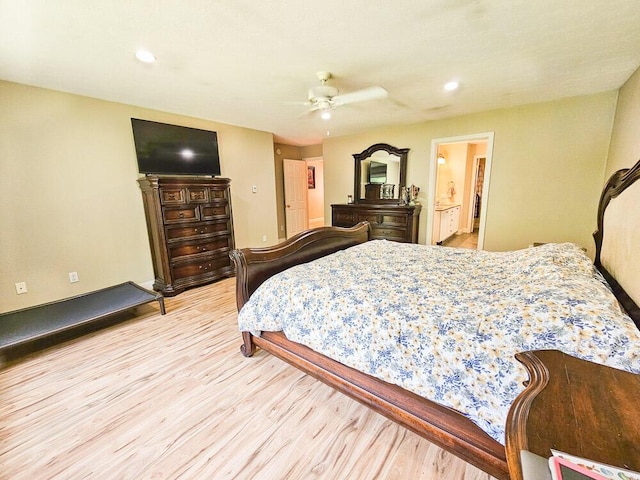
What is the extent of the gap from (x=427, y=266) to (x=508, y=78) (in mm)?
2260

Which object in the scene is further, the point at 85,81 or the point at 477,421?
the point at 85,81

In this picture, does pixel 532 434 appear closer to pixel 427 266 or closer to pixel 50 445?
pixel 427 266

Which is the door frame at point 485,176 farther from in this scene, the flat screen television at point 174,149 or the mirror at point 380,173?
the flat screen television at point 174,149

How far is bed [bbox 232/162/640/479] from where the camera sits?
1058 millimetres

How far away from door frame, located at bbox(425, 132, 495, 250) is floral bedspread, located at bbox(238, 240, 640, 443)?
232 cm

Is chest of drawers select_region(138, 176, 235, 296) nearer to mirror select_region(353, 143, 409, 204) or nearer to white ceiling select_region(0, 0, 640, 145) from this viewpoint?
white ceiling select_region(0, 0, 640, 145)

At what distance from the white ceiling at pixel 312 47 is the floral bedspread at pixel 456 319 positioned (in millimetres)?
1632

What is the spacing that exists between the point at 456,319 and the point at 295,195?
18.6 feet

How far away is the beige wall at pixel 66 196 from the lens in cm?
264

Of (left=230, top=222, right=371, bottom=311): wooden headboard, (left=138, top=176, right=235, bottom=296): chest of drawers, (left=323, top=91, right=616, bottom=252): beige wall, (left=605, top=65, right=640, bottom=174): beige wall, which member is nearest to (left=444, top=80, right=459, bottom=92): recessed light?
(left=323, top=91, right=616, bottom=252): beige wall

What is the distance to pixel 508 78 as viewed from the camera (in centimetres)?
273

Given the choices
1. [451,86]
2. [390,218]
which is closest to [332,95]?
[451,86]

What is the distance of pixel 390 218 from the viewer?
482 cm

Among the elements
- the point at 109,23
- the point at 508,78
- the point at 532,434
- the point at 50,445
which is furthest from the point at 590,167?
the point at 50,445
